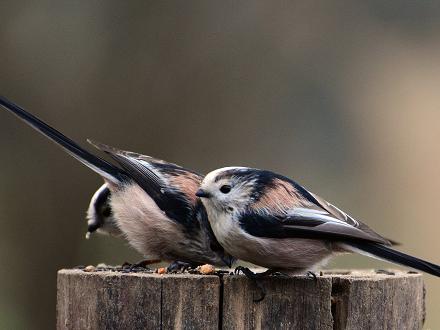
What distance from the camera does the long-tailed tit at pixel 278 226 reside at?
410cm

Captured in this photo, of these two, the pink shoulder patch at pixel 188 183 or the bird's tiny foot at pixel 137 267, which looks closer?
the bird's tiny foot at pixel 137 267

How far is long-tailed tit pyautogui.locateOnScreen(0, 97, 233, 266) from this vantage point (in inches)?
181

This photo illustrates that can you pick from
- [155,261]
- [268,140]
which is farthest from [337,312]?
[268,140]

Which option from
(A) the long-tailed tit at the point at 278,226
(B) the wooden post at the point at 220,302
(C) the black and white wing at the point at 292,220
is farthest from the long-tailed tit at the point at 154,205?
(B) the wooden post at the point at 220,302

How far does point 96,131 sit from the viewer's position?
8281mm

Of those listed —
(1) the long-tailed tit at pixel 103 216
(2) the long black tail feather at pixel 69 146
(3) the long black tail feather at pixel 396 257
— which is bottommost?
(3) the long black tail feather at pixel 396 257

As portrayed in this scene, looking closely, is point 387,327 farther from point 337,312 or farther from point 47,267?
point 47,267

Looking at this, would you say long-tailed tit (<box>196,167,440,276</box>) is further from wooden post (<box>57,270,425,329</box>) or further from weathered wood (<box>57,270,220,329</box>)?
weathered wood (<box>57,270,220,329</box>)

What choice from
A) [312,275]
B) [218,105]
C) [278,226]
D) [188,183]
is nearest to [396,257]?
[312,275]

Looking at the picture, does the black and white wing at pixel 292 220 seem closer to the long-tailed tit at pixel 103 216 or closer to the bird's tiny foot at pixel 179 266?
the bird's tiny foot at pixel 179 266

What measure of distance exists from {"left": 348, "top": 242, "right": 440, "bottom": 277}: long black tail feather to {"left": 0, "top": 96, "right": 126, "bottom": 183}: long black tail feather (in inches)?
55.5

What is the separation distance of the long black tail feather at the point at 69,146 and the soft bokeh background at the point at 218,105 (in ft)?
10.6

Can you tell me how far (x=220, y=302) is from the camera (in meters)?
3.85

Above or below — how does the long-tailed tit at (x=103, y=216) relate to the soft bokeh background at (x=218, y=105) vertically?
below
